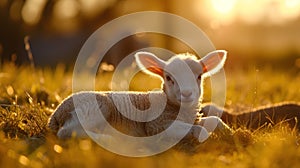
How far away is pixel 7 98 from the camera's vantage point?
24.6 ft

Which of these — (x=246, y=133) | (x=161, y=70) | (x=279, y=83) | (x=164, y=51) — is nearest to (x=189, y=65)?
(x=161, y=70)

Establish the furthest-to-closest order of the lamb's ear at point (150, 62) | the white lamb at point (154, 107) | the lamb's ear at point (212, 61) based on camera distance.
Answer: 1. the lamb's ear at point (212, 61)
2. the lamb's ear at point (150, 62)
3. the white lamb at point (154, 107)

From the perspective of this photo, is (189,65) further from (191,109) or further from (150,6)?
(150,6)

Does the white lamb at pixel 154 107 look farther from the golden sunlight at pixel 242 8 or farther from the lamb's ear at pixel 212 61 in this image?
the golden sunlight at pixel 242 8

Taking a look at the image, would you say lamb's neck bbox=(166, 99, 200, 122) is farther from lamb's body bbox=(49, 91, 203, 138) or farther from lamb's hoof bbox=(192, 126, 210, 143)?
lamb's hoof bbox=(192, 126, 210, 143)

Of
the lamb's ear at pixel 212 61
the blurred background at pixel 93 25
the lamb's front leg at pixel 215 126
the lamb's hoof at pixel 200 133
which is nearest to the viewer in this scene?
the lamb's hoof at pixel 200 133

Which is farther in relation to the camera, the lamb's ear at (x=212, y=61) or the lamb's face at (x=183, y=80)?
the lamb's ear at (x=212, y=61)

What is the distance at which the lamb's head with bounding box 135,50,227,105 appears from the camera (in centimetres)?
581

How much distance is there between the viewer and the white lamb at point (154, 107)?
561 cm

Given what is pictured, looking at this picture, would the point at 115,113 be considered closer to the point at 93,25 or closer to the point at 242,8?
the point at 242,8

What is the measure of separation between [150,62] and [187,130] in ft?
2.85

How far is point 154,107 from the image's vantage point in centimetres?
603

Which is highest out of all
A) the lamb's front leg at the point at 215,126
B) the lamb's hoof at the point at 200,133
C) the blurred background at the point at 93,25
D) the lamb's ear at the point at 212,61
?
the lamb's ear at the point at 212,61

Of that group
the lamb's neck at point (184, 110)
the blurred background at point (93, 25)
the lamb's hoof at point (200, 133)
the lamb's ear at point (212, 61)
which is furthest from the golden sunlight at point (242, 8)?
the lamb's hoof at point (200, 133)
